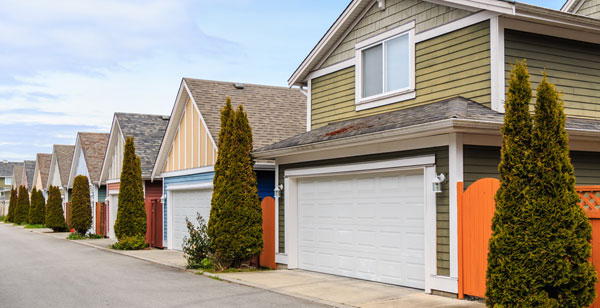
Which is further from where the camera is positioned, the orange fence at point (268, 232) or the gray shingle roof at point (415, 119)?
the orange fence at point (268, 232)

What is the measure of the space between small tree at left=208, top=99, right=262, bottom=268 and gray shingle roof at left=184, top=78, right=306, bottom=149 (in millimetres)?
3297

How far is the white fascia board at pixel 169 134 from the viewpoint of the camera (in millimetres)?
23023

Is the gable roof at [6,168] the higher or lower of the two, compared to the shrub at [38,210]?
higher

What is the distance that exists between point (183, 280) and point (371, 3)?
26.5 feet

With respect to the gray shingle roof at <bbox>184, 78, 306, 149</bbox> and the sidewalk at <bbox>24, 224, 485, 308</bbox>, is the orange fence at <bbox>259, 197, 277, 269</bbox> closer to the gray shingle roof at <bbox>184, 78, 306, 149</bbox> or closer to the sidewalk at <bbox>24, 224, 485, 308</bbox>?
the sidewalk at <bbox>24, 224, 485, 308</bbox>

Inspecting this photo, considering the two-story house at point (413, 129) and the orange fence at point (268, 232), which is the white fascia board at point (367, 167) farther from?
the orange fence at point (268, 232)

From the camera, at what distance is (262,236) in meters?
16.5

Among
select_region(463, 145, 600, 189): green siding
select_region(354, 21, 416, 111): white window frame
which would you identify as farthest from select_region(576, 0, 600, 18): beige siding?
select_region(463, 145, 600, 189): green siding

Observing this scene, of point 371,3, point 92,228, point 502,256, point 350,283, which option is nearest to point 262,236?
point 350,283

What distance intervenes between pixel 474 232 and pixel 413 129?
2074 mm

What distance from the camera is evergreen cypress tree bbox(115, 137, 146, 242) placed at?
24.9 metres

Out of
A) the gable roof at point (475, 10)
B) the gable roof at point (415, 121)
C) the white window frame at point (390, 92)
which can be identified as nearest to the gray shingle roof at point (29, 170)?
the gable roof at point (475, 10)

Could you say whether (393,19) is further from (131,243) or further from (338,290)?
(131,243)

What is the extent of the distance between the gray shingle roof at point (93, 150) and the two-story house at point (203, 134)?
13.5 metres
